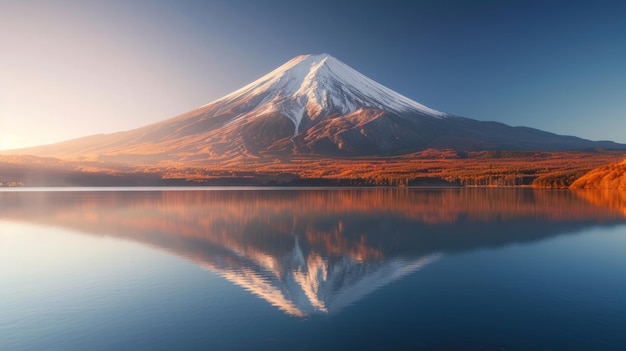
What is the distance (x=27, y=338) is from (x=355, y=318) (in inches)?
250

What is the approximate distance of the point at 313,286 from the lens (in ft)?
41.1

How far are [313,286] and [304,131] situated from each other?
149272 mm

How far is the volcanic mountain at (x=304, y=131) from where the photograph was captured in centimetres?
14062

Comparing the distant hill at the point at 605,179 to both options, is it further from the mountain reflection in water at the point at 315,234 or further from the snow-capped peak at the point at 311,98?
the snow-capped peak at the point at 311,98

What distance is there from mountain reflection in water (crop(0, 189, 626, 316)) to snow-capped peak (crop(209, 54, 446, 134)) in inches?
5227

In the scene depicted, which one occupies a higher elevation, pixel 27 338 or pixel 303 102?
pixel 303 102

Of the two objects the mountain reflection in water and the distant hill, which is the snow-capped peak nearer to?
the distant hill

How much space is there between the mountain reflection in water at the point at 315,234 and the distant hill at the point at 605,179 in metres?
27.7

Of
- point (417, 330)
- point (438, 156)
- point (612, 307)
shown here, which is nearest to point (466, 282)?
point (612, 307)

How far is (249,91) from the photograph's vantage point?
19450cm

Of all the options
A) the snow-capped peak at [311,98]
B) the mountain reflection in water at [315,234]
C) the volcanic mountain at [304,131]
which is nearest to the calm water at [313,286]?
the mountain reflection in water at [315,234]

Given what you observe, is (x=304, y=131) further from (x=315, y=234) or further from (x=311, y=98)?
(x=315, y=234)

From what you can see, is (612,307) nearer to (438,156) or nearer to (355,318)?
(355,318)

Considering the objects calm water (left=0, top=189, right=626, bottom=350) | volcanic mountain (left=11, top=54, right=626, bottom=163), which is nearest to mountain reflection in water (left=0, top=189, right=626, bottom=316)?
calm water (left=0, top=189, right=626, bottom=350)
